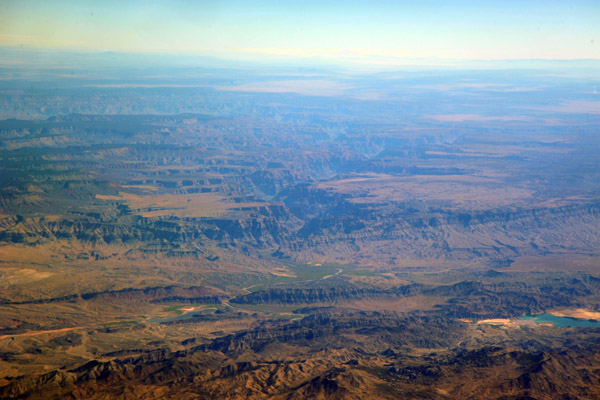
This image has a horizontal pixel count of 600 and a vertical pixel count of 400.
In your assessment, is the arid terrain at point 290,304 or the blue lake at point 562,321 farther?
the blue lake at point 562,321

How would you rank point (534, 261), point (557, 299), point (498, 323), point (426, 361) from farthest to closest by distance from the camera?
point (534, 261), point (557, 299), point (498, 323), point (426, 361)

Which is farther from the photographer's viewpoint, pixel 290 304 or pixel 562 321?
pixel 290 304

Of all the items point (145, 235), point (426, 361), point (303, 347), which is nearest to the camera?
point (426, 361)

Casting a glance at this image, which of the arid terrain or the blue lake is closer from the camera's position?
the arid terrain

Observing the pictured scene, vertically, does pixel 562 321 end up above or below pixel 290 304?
above

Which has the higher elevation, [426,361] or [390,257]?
[426,361]

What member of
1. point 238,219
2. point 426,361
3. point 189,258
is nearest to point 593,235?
point 238,219

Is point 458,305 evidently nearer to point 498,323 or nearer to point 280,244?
point 498,323

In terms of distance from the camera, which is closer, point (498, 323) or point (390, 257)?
point (498, 323)
